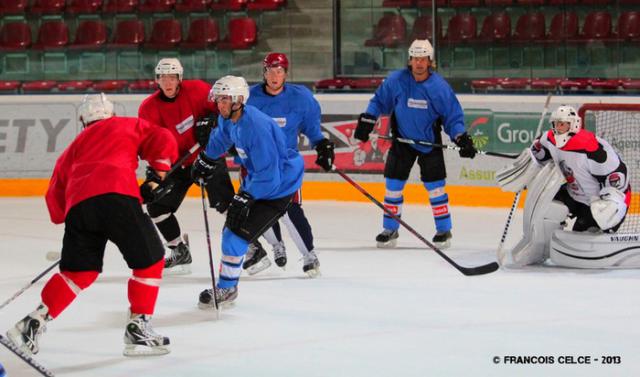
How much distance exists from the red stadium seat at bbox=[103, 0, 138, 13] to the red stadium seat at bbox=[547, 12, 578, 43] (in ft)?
11.0

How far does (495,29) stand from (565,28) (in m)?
0.52

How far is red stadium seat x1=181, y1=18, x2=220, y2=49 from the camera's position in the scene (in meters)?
9.47

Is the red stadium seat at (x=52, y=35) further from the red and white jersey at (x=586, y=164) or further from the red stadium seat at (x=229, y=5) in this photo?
the red and white jersey at (x=586, y=164)

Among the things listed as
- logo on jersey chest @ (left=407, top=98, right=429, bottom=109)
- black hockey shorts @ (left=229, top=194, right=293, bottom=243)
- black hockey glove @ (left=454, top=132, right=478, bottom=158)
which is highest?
logo on jersey chest @ (left=407, top=98, right=429, bottom=109)

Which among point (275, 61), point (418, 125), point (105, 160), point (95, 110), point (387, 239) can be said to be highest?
point (275, 61)

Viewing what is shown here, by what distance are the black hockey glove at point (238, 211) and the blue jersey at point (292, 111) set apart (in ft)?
3.17

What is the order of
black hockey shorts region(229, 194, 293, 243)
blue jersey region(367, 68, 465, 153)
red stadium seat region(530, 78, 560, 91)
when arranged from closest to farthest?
black hockey shorts region(229, 194, 293, 243) < blue jersey region(367, 68, 465, 153) < red stadium seat region(530, 78, 560, 91)

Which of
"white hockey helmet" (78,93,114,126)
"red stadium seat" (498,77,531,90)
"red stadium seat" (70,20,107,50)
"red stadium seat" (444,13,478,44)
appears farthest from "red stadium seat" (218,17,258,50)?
"white hockey helmet" (78,93,114,126)

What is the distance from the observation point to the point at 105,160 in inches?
164

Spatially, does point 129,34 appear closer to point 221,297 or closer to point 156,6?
point 156,6

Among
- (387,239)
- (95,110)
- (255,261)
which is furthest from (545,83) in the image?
(95,110)

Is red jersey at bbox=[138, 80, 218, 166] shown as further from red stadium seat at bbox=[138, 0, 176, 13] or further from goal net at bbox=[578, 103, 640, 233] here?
red stadium seat at bbox=[138, 0, 176, 13]

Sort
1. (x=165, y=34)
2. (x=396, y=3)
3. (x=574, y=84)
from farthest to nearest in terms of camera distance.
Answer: (x=165, y=34) < (x=396, y=3) < (x=574, y=84)

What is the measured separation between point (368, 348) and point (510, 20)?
15.7ft
